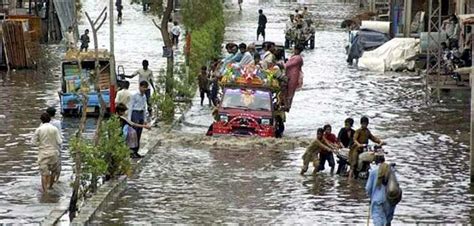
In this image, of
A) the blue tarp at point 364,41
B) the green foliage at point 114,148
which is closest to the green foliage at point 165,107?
the green foliage at point 114,148

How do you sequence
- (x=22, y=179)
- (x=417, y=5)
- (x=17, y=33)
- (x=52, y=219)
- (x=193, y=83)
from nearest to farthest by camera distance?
(x=52, y=219)
(x=22, y=179)
(x=193, y=83)
(x=17, y=33)
(x=417, y=5)

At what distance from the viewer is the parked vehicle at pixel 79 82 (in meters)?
28.3

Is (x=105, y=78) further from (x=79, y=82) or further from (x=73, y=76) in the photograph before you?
(x=79, y=82)

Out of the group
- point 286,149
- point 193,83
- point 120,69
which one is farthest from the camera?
point 120,69

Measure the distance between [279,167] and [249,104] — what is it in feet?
12.7

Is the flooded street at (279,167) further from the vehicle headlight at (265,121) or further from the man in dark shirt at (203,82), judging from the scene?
the vehicle headlight at (265,121)

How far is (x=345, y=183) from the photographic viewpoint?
2048 centimetres

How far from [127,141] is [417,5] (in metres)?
28.7

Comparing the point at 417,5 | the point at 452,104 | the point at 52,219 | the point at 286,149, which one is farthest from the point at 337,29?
the point at 52,219

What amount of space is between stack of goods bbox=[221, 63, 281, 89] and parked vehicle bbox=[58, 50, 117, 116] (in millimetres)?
2737

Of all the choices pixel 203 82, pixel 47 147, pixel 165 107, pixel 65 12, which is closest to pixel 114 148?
pixel 47 147

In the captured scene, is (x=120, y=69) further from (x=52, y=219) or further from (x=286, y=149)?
(x=52, y=219)

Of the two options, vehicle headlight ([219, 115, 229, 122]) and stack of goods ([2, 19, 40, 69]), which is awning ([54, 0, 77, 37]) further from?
vehicle headlight ([219, 115, 229, 122])

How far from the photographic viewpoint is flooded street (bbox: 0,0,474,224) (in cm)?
1764
